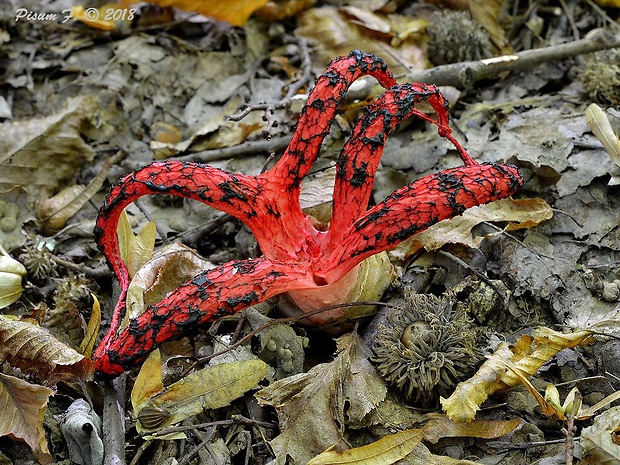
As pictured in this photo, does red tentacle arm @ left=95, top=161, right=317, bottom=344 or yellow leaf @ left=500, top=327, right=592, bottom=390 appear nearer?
yellow leaf @ left=500, top=327, right=592, bottom=390

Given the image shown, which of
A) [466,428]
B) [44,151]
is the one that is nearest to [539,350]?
[466,428]

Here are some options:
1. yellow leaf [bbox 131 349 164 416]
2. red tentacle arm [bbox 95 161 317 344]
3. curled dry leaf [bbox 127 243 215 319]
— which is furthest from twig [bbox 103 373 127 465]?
curled dry leaf [bbox 127 243 215 319]

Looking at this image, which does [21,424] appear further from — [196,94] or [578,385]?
[196,94]

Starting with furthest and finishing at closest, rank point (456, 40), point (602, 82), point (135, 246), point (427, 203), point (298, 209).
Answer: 1. point (456, 40)
2. point (602, 82)
3. point (135, 246)
4. point (298, 209)
5. point (427, 203)

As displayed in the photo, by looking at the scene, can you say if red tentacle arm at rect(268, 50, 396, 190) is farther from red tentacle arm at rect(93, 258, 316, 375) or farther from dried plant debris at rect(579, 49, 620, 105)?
dried plant debris at rect(579, 49, 620, 105)

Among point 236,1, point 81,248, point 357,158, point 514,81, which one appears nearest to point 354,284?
point 357,158

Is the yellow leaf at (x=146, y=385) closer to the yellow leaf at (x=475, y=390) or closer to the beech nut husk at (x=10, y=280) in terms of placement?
the beech nut husk at (x=10, y=280)

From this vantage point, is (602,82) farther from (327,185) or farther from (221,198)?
(221,198)
